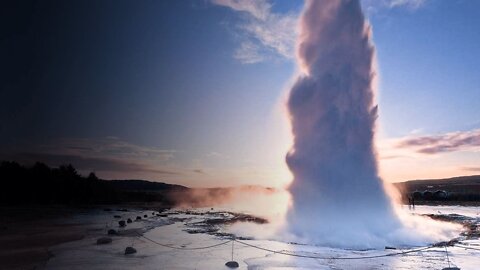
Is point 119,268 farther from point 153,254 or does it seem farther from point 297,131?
point 297,131

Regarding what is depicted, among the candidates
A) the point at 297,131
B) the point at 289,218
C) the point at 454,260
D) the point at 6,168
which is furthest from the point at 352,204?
the point at 6,168

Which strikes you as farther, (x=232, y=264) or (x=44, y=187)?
(x=44, y=187)

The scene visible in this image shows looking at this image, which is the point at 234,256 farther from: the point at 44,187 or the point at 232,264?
the point at 44,187

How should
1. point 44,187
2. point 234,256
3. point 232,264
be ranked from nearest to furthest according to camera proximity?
point 232,264 → point 234,256 → point 44,187

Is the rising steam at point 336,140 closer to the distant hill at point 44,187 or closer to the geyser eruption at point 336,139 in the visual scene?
the geyser eruption at point 336,139

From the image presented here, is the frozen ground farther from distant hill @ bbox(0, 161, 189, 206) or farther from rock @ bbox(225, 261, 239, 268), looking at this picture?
distant hill @ bbox(0, 161, 189, 206)

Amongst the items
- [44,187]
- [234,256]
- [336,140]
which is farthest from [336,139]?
[44,187]

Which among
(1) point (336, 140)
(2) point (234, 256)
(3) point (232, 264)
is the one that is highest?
(1) point (336, 140)

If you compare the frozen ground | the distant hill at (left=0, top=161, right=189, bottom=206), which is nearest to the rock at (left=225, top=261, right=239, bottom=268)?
the frozen ground
